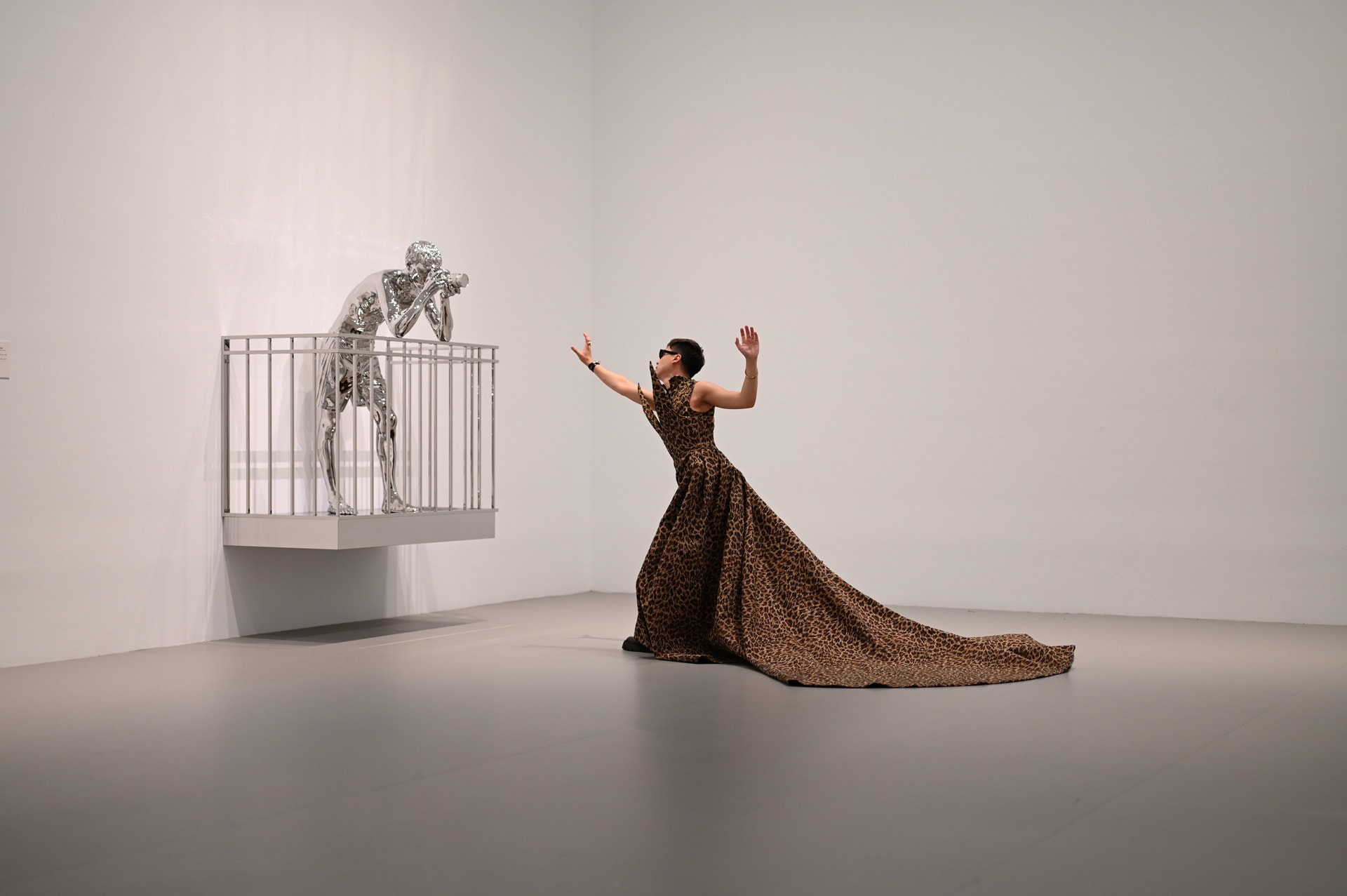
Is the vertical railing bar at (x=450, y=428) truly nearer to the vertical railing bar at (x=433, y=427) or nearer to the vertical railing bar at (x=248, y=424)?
the vertical railing bar at (x=433, y=427)

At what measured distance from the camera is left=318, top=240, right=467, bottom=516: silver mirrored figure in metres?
5.62

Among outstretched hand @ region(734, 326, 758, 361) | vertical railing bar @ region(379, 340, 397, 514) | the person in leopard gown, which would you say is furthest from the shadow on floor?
outstretched hand @ region(734, 326, 758, 361)

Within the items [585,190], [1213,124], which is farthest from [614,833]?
[585,190]

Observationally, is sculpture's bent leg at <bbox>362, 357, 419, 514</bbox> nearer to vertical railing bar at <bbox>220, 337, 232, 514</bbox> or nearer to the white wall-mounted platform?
the white wall-mounted platform

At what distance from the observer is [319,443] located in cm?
561

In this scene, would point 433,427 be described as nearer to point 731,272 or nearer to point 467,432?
point 467,432

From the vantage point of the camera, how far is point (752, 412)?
296 inches

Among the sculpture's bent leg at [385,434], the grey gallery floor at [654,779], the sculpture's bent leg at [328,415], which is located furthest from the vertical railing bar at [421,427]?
the grey gallery floor at [654,779]

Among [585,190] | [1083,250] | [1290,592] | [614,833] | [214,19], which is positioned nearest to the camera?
[614,833]

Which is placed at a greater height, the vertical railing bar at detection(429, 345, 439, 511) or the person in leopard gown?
the vertical railing bar at detection(429, 345, 439, 511)

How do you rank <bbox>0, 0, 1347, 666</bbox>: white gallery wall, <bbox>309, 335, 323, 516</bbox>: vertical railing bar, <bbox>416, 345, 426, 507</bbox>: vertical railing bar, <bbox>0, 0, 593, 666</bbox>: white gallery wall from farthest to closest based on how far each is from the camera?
<bbox>416, 345, 426, 507</bbox>: vertical railing bar, <bbox>309, 335, 323, 516</bbox>: vertical railing bar, <bbox>0, 0, 1347, 666</bbox>: white gallery wall, <bbox>0, 0, 593, 666</bbox>: white gallery wall

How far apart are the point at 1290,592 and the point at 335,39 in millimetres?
5275

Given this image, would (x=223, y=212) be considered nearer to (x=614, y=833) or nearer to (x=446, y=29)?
(x=446, y=29)

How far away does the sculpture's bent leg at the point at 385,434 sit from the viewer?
5.64 meters
